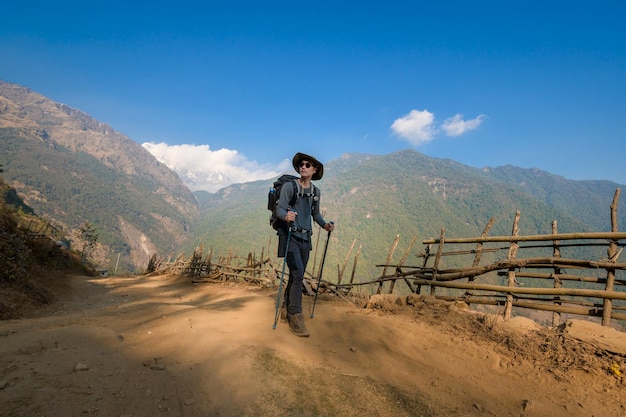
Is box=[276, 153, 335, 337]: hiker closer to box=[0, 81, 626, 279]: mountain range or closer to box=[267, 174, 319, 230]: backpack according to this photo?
box=[267, 174, 319, 230]: backpack

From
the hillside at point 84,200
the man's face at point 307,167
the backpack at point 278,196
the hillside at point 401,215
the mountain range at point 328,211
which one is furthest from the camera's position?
the hillside at point 401,215

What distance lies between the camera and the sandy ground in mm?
1979

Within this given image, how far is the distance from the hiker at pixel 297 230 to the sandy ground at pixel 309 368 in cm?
25

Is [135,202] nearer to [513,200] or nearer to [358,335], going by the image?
[358,335]

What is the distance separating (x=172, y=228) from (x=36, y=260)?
179 meters

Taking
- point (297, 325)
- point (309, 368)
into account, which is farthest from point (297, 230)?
point (309, 368)

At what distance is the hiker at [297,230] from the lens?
3.67 metres

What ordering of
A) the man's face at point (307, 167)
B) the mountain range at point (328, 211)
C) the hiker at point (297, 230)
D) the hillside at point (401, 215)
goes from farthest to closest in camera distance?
the hillside at point (401, 215), the mountain range at point (328, 211), the man's face at point (307, 167), the hiker at point (297, 230)

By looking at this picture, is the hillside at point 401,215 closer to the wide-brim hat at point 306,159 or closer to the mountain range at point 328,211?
the mountain range at point 328,211

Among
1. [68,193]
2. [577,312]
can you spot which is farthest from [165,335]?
[68,193]

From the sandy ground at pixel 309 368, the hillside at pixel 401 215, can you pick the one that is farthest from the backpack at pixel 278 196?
the hillside at pixel 401 215

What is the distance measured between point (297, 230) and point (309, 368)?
1639 mm

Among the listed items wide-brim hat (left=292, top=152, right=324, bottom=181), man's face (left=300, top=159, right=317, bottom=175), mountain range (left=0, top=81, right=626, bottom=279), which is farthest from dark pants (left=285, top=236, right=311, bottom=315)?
mountain range (left=0, top=81, right=626, bottom=279)

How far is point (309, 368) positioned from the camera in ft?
8.74
